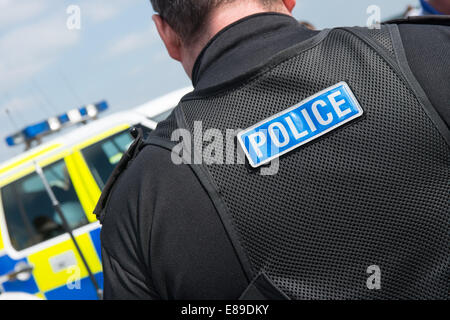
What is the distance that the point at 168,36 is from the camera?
120cm

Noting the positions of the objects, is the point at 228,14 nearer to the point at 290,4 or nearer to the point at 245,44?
the point at 245,44

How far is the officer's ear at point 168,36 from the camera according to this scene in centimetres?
119

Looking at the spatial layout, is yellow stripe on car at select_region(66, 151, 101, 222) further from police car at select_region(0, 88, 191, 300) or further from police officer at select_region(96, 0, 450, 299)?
police officer at select_region(96, 0, 450, 299)

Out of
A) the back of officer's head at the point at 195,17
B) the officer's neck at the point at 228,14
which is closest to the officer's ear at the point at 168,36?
the back of officer's head at the point at 195,17

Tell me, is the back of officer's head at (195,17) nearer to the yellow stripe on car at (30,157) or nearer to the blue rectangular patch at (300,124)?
the blue rectangular patch at (300,124)

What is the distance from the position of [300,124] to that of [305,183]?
12 centimetres

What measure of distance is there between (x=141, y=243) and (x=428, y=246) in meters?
0.57

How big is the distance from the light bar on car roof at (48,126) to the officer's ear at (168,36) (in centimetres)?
368

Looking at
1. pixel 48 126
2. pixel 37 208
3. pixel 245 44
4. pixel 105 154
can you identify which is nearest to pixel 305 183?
pixel 245 44

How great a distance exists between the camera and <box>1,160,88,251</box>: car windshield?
3.77 metres

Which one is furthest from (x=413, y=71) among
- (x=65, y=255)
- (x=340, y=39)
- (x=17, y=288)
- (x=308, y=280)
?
(x=17, y=288)

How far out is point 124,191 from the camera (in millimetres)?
1012
